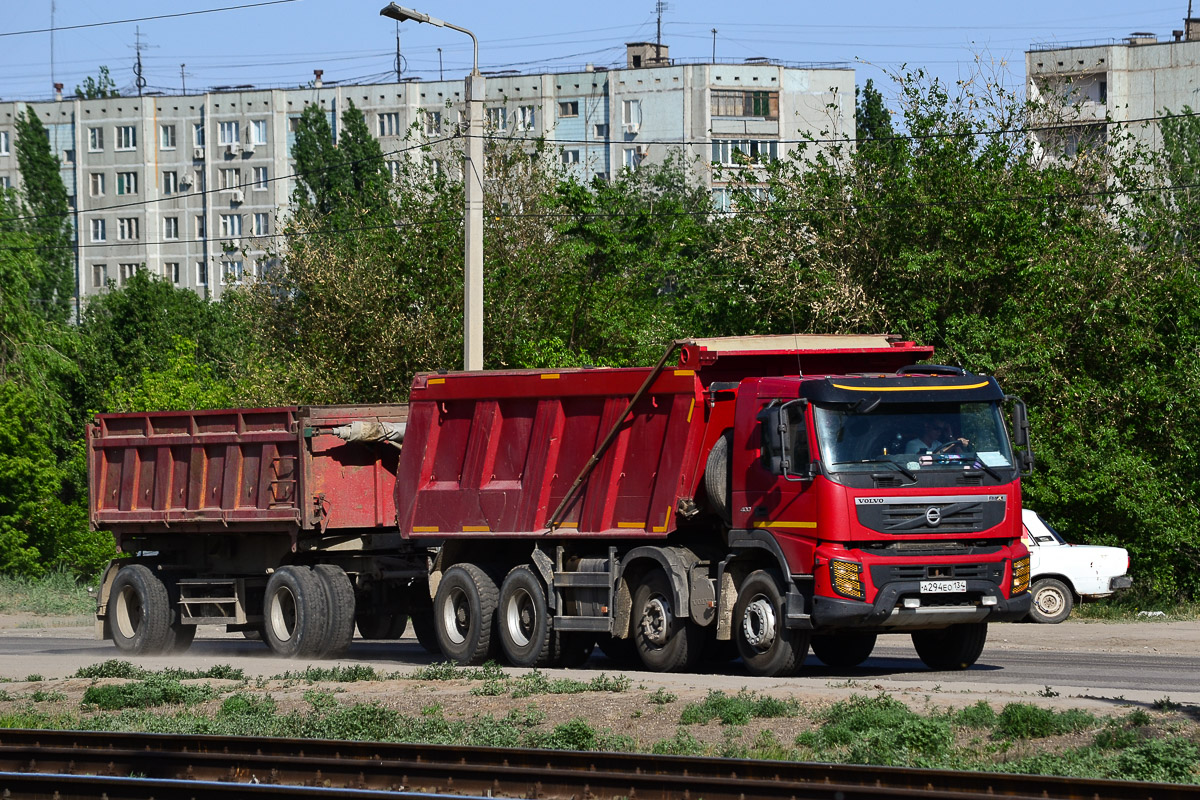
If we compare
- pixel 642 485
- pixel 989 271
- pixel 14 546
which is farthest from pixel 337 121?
pixel 642 485

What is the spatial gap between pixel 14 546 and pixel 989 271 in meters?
27.6

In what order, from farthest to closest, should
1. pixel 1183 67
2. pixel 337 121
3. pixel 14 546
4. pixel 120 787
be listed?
pixel 337 121
pixel 1183 67
pixel 14 546
pixel 120 787

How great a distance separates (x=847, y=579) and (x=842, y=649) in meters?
2.77

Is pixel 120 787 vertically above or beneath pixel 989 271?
beneath

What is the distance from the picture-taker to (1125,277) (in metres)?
27.6

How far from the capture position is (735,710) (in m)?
12.4

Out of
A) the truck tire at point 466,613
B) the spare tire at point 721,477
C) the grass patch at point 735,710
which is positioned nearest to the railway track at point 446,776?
the grass patch at point 735,710

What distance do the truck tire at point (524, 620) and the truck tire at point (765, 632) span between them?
263 cm

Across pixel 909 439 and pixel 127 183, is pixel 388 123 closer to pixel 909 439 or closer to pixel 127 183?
pixel 127 183

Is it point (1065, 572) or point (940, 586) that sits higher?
point (940, 586)

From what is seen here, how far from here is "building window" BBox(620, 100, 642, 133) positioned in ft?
306

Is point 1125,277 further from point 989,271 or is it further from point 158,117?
point 158,117

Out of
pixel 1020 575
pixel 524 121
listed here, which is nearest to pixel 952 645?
pixel 1020 575

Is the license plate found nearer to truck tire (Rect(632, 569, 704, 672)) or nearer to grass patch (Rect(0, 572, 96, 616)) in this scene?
truck tire (Rect(632, 569, 704, 672))
